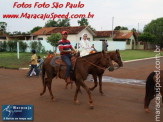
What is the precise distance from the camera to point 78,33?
3634 centimetres

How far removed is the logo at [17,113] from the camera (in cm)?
535

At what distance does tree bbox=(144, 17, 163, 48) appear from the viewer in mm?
51287

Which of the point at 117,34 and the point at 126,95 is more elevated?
the point at 117,34

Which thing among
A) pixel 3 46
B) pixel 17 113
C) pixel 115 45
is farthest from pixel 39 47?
pixel 17 113

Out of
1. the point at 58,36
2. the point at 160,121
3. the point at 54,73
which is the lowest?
the point at 160,121

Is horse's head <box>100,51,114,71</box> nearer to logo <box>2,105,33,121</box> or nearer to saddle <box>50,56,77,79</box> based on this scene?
saddle <box>50,56,77,79</box>

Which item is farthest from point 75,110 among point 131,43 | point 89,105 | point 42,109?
point 131,43

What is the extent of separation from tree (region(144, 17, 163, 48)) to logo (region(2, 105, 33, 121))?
49.9 metres

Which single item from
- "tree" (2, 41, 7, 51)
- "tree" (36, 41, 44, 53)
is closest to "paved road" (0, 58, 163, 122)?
"tree" (36, 41, 44, 53)

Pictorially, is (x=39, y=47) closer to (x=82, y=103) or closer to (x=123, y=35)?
(x=82, y=103)

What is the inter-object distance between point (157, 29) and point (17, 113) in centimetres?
5146

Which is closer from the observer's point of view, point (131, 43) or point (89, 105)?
point (89, 105)

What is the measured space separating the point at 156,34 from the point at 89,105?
50283 millimetres

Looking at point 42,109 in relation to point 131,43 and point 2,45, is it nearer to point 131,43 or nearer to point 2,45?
point 2,45
